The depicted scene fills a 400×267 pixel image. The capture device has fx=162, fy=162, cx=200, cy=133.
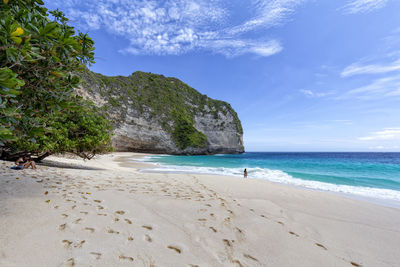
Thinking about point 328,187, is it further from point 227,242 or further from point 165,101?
point 165,101

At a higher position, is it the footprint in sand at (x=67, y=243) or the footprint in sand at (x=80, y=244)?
the footprint in sand at (x=67, y=243)

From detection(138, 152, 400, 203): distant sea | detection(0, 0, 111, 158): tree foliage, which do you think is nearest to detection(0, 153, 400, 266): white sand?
detection(0, 0, 111, 158): tree foliage

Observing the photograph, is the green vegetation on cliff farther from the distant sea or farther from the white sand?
the white sand

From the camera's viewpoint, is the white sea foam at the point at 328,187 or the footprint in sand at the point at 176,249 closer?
the footprint in sand at the point at 176,249

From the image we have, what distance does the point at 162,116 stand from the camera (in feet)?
159

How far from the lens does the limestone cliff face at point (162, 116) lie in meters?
40.3

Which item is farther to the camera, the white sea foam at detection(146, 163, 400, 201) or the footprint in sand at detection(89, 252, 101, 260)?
the white sea foam at detection(146, 163, 400, 201)

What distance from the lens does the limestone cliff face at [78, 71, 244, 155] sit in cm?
4028

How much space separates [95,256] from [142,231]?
75 cm

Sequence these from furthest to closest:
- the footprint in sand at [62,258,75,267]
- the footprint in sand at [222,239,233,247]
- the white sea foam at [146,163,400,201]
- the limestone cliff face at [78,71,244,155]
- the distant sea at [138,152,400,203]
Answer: the limestone cliff face at [78,71,244,155]
the distant sea at [138,152,400,203]
the white sea foam at [146,163,400,201]
the footprint in sand at [222,239,233,247]
the footprint in sand at [62,258,75,267]

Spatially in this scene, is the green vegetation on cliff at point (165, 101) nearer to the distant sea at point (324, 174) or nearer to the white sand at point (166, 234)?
the distant sea at point (324, 174)

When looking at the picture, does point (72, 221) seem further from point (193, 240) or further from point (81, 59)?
point (81, 59)

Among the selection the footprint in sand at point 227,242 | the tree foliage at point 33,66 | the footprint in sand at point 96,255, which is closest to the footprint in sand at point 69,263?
the footprint in sand at point 96,255

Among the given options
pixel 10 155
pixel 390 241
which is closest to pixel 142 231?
pixel 390 241
